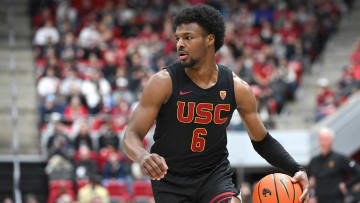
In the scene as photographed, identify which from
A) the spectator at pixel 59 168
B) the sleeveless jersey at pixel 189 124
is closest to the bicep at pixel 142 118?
the sleeveless jersey at pixel 189 124

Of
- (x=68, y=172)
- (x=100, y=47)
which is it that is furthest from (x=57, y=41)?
(x=68, y=172)

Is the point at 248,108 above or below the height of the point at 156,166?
above

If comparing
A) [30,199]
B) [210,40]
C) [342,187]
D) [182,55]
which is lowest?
[30,199]

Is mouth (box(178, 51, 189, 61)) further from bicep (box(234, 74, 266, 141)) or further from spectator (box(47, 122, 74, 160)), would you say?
spectator (box(47, 122, 74, 160))

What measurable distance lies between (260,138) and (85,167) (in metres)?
8.59

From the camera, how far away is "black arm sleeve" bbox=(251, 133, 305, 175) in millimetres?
6293

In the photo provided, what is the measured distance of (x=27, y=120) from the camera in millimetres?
17266

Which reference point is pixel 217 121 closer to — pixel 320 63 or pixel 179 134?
pixel 179 134

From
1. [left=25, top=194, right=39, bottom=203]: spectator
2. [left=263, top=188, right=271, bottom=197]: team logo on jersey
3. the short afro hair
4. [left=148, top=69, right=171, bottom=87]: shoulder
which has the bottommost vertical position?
[left=25, top=194, right=39, bottom=203]: spectator

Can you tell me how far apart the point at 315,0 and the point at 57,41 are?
9456 mm

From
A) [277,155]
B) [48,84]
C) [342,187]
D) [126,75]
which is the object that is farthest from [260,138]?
[126,75]

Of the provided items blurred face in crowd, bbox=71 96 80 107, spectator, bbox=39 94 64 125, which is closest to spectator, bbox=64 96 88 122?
blurred face in crowd, bbox=71 96 80 107

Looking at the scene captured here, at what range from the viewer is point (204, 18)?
595cm

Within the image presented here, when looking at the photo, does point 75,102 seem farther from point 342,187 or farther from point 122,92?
point 342,187
